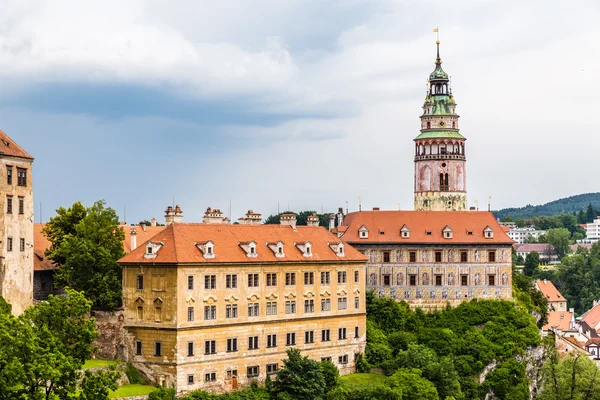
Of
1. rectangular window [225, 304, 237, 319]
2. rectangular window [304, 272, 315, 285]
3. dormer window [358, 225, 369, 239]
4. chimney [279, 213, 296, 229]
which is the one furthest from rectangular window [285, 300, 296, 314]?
dormer window [358, 225, 369, 239]

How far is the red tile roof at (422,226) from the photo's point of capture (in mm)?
100625

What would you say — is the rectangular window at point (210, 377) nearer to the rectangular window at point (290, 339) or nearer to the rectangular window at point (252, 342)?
the rectangular window at point (252, 342)

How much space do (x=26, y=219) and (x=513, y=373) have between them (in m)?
44.9

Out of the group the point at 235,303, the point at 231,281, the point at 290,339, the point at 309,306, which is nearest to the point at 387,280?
the point at 309,306

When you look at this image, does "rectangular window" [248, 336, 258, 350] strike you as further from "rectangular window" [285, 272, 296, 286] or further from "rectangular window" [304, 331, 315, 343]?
"rectangular window" [285, 272, 296, 286]

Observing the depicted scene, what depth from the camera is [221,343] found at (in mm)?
77500

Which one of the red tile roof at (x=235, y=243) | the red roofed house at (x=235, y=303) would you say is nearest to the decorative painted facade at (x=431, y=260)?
the red tile roof at (x=235, y=243)

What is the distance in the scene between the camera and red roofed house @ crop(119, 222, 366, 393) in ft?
247

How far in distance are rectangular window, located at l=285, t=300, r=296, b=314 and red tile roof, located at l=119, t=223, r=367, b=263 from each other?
10.9ft

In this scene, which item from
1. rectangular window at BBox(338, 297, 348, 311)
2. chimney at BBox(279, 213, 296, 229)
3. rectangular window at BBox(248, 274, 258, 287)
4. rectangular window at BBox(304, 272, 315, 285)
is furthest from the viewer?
chimney at BBox(279, 213, 296, 229)

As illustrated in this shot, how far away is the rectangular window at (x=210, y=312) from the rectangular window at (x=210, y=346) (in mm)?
1657

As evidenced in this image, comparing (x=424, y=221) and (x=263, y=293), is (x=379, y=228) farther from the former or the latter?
(x=263, y=293)

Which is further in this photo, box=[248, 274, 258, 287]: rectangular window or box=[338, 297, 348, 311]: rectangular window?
box=[338, 297, 348, 311]: rectangular window

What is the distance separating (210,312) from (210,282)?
2.18m
